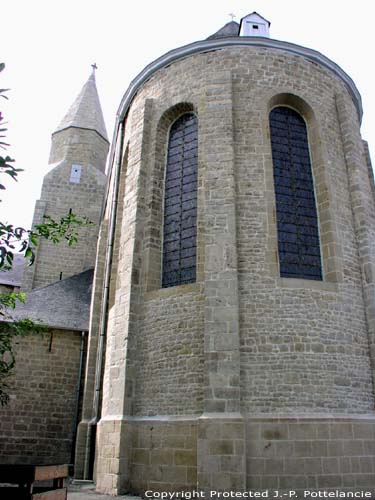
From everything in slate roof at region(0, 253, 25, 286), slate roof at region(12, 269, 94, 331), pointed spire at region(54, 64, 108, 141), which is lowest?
slate roof at region(12, 269, 94, 331)

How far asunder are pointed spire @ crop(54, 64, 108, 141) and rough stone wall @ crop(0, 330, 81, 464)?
1326cm

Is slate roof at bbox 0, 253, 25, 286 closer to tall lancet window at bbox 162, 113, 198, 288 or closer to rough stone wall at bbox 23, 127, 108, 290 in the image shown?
rough stone wall at bbox 23, 127, 108, 290

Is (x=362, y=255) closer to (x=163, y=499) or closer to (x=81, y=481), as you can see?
(x=163, y=499)

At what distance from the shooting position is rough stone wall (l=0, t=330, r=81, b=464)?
11827 mm

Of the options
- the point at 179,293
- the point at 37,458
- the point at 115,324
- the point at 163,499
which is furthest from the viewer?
the point at 37,458

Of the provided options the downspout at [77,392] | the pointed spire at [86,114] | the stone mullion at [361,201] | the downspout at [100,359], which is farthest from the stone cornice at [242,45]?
the pointed spire at [86,114]

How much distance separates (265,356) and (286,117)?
5579 millimetres

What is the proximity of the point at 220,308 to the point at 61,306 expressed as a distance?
7.62 m

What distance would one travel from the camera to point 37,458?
11789 mm

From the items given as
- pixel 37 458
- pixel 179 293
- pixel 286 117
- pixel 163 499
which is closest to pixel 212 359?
pixel 179 293

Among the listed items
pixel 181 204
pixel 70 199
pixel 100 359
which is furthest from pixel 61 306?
pixel 70 199

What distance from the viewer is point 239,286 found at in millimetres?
8367

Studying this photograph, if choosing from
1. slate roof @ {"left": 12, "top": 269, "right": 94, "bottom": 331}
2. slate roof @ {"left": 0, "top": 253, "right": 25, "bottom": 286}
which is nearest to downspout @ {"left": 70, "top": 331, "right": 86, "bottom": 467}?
slate roof @ {"left": 12, "top": 269, "right": 94, "bottom": 331}

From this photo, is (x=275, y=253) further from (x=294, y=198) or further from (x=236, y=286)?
(x=294, y=198)
